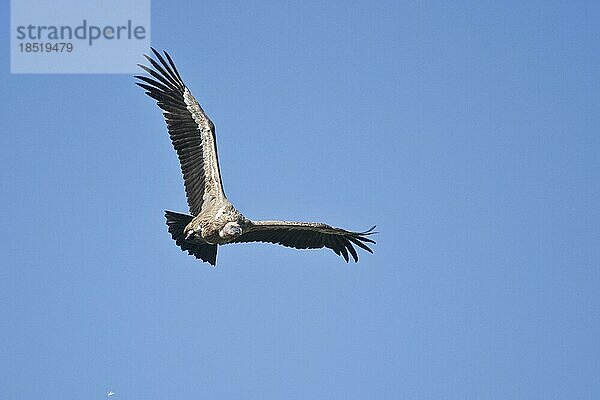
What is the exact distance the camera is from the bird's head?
50.6 ft

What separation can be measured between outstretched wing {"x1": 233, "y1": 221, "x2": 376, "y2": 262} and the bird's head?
533mm

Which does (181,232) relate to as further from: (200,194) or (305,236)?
(305,236)

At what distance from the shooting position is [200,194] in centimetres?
1666

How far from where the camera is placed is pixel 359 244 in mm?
18734

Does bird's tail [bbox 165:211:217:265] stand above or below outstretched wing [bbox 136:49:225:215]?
below

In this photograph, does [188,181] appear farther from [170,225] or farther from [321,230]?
[321,230]

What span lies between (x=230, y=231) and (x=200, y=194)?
158 centimetres

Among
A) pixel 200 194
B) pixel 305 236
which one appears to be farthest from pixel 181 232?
pixel 305 236

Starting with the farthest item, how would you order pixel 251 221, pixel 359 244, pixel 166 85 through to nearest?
pixel 359 244 < pixel 166 85 < pixel 251 221

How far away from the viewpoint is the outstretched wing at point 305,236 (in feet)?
54.2

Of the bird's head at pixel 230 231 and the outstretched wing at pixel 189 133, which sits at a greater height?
the outstretched wing at pixel 189 133

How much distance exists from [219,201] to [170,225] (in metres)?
1.16

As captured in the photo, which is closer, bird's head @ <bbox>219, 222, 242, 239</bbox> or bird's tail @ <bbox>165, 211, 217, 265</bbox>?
bird's head @ <bbox>219, 222, 242, 239</bbox>

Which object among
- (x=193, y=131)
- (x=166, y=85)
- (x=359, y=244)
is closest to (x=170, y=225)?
(x=193, y=131)
